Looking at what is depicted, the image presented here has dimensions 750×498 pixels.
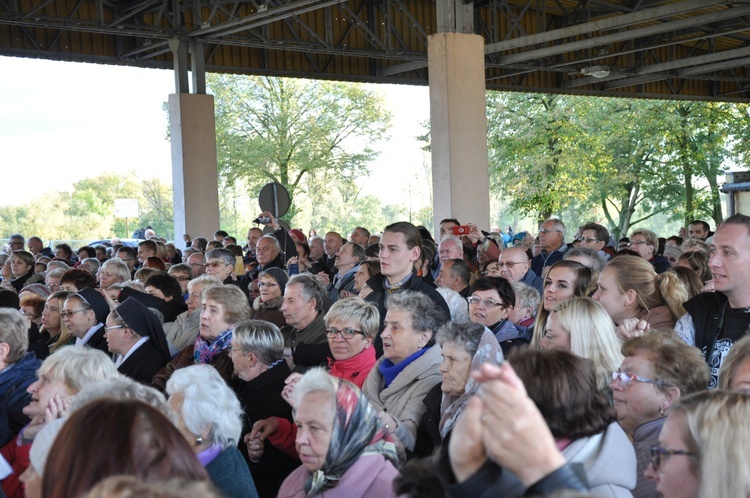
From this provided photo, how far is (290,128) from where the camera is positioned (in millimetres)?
37438

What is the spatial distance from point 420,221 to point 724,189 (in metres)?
33.4

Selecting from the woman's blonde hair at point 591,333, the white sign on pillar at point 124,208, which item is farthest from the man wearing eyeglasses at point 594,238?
the white sign on pillar at point 124,208

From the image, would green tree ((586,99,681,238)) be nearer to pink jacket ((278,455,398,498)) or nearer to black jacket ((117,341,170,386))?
black jacket ((117,341,170,386))

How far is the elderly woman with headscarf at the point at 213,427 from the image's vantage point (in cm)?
335

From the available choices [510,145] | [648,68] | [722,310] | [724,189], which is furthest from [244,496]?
[510,145]

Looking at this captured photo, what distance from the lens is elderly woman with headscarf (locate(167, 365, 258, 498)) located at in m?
3.35

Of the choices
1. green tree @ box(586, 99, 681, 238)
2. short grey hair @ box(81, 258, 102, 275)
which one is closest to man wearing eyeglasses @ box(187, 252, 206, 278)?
short grey hair @ box(81, 258, 102, 275)

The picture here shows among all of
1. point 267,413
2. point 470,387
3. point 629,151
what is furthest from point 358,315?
point 629,151

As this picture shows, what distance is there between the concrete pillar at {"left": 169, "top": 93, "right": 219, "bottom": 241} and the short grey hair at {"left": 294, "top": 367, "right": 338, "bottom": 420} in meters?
14.7

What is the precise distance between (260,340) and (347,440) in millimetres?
1907

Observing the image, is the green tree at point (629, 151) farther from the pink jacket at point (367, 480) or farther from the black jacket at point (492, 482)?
the black jacket at point (492, 482)

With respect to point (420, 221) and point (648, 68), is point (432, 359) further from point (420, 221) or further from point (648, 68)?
point (420, 221)

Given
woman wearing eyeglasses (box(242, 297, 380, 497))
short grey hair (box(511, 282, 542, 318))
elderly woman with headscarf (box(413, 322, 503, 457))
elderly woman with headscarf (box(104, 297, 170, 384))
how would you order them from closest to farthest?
elderly woman with headscarf (box(413, 322, 503, 457)), woman wearing eyeglasses (box(242, 297, 380, 497)), elderly woman with headscarf (box(104, 297, 170, 384)), short grey hair (box(511, 282, 542, 318))

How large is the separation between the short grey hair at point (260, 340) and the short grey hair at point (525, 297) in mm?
1898
